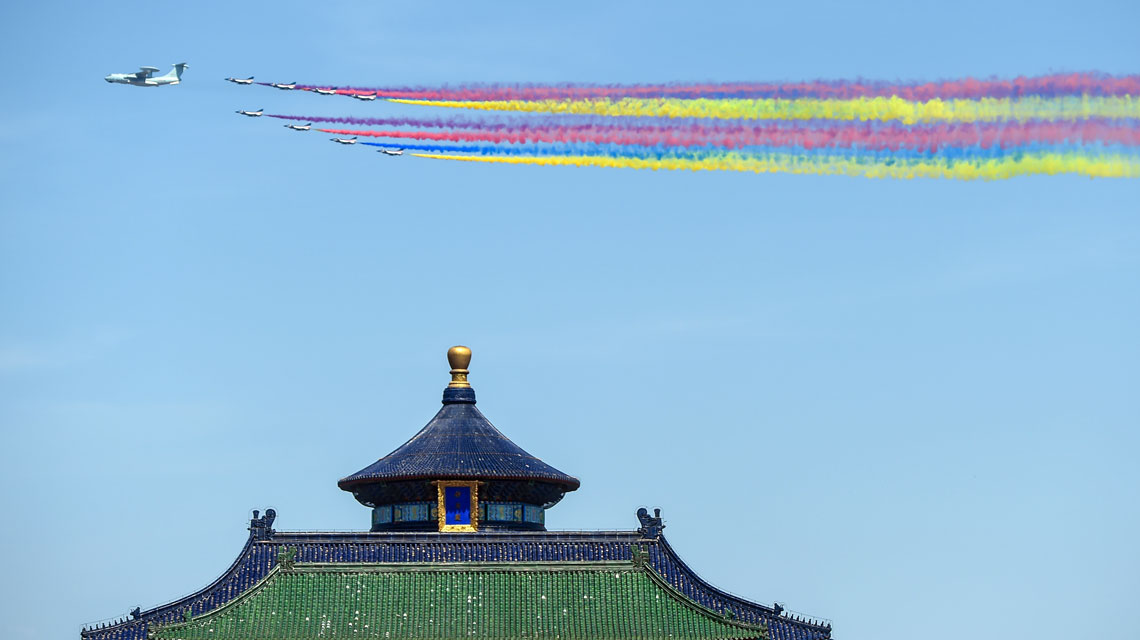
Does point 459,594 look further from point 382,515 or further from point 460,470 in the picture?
point 382,515

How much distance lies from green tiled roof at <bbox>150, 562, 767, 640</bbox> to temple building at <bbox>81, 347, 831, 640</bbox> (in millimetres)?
38

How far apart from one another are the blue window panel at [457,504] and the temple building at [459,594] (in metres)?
1.64

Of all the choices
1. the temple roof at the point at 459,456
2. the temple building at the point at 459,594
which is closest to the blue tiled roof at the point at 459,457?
the temple roof at the point at 459,456

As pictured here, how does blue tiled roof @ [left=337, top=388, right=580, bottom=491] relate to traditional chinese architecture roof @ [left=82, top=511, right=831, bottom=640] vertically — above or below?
above

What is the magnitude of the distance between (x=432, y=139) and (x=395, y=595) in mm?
17236

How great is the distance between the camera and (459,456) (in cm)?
7231

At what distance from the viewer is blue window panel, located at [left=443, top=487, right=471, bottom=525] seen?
71.4 meters

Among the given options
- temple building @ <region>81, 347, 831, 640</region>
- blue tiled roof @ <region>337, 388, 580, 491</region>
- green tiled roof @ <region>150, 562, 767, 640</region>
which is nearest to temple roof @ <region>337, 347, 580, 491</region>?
Answer: blue tiled roof @ <region>337, 388, 580, 491</region>

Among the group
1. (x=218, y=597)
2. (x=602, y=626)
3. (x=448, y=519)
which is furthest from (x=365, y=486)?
(x=602, y=626)

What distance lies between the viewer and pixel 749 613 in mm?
66062

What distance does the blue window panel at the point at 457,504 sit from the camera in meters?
71.4

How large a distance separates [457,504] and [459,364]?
7886 mm

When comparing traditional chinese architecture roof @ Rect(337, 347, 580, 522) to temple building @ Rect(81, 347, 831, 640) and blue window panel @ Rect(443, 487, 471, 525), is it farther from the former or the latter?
temple building @ Rect(81, 347, 831, 640)

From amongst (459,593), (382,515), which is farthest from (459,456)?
(459,593)
